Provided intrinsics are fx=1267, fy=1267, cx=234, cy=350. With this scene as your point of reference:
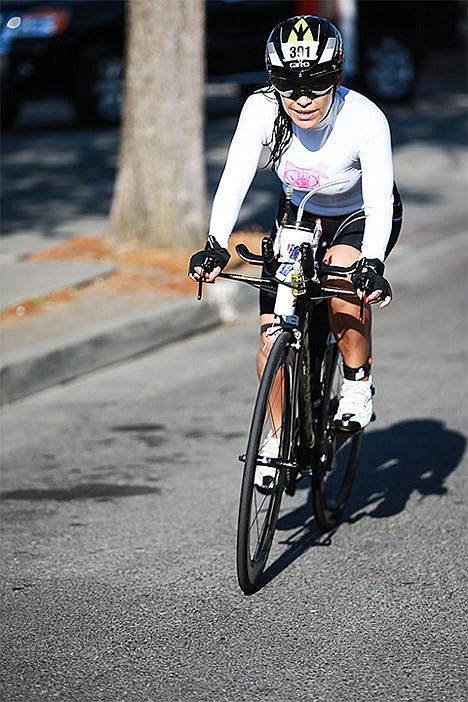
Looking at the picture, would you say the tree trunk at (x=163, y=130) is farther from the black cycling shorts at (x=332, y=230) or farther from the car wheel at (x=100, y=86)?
the car wheel at (x=100, y=86)

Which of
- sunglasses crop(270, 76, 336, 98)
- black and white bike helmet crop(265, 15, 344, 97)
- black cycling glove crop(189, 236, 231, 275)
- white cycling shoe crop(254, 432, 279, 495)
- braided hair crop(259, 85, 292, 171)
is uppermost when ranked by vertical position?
black and white bike helmet crop(265, 15, 344, 97)

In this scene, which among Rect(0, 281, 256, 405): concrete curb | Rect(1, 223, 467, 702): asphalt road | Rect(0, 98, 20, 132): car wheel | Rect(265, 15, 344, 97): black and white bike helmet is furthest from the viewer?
Rect(0, 98, 20, 132): car wheel

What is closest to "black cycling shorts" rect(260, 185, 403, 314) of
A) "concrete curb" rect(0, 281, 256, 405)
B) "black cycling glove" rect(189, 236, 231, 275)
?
"black cycling glove" rect(189, 236, 231, 275)

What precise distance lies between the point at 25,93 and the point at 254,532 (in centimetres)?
1182

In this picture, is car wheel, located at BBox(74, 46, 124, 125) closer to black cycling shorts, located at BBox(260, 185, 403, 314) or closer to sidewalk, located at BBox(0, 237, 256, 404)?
sidewalk, located at BBox(0, 237, 256, 404)

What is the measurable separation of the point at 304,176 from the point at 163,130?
5114 mm

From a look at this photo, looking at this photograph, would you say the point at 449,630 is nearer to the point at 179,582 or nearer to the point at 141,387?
the point at 179,582

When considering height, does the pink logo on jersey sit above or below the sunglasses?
below

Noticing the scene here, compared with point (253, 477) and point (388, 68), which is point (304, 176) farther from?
point (388, 68)

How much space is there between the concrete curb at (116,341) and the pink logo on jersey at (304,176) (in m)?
2.91

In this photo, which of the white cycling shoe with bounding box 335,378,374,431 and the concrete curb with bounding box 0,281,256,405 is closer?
the white cycling shoe with bounding box 335,378,374,431

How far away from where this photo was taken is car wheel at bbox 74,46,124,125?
1533cm

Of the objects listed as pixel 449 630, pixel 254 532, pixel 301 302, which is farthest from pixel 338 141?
pixel 449 630

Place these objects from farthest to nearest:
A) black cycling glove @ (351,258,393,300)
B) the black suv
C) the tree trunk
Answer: the black suv < the tree trunk < black cycling glove @ (351,258,393,300)
